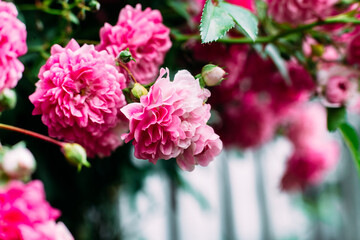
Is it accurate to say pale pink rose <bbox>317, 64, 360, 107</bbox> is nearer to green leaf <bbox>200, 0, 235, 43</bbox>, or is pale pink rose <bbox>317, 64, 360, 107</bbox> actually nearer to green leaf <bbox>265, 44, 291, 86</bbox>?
green leaf <bbox>265, 44, 291, 86</bbox>

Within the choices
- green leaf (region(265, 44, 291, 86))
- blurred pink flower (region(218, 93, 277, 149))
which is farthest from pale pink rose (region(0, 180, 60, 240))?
blurred pink flower (region(218, 93, 277, 149))

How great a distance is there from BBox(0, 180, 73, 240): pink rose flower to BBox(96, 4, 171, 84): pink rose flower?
0.46 ft

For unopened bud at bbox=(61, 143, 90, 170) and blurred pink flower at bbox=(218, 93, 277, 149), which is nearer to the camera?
unopened bud at bbox=(61, 143, 90, 170)

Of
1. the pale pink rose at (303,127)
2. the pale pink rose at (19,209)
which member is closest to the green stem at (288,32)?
the pale pink rose at (19,209)

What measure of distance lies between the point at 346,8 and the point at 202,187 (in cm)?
108

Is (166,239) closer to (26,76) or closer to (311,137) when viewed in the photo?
(311,137)

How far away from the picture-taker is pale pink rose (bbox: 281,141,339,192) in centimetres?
96

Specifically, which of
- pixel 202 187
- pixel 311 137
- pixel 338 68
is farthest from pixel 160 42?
pixel 202 187

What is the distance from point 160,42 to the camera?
1.36 feet

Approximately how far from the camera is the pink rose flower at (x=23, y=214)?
Result: 0.96 feet

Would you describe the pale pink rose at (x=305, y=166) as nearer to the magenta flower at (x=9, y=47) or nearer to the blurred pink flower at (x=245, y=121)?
the blurred pink flower at (x=245, y=121)

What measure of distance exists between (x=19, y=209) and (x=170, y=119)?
127mm

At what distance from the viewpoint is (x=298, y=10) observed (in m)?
→ 0.53

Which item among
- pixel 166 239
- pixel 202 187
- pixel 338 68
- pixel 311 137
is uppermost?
pixel 338 68
